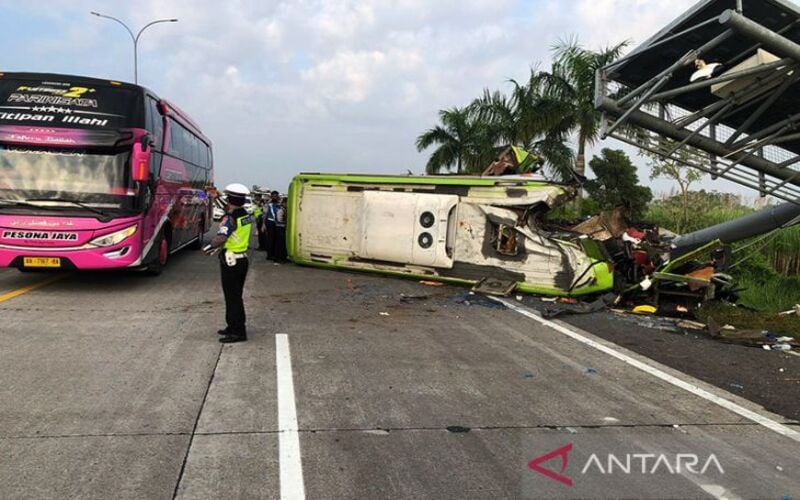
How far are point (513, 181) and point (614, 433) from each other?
22.4 feet

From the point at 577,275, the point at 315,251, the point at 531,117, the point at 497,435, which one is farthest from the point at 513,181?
the point at 531,117

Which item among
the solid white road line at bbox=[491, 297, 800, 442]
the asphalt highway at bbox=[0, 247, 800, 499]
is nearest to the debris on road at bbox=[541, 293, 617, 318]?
the solid white road line at bbox=[491, 297, 800, 442]

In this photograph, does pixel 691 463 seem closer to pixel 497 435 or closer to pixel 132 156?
pixel 497 435

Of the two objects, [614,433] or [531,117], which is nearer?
[614,433]

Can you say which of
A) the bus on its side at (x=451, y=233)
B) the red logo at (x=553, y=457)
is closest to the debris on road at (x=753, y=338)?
the bus on its side at (x=451, y=233)

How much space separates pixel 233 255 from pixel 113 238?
3.22 metres

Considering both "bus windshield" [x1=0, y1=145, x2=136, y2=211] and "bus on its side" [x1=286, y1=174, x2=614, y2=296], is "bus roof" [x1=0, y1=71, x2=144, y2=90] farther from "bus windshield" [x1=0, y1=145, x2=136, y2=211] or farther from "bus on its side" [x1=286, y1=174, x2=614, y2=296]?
"bus on its side" [x1=286, y1=174, x2=614, y2=296]

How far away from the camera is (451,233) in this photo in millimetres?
11008

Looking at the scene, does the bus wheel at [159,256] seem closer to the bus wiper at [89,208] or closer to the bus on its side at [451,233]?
the bus wiper at [89,208]

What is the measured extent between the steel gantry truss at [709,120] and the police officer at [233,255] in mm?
6932

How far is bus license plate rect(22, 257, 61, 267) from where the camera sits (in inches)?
322

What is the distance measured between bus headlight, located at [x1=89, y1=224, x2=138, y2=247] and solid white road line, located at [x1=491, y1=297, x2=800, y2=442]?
6131 mm

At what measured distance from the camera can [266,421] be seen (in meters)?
4.11

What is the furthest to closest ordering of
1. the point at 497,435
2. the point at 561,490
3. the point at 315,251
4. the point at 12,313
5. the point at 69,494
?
1. the point at 315,251
2. the point at 12,313
3. the point at 497,435
4. the point at 561,490
5. the point at 69,494
